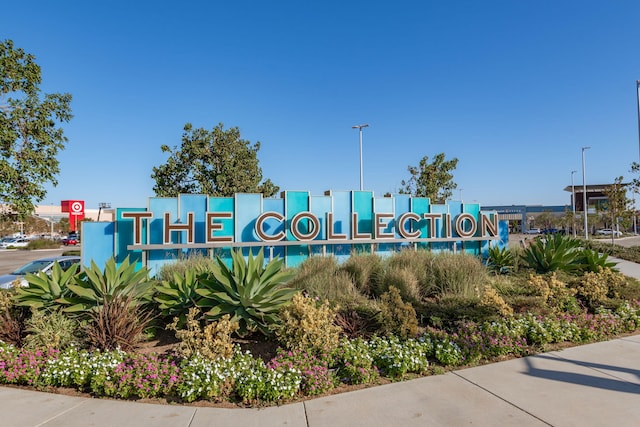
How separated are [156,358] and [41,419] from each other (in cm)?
137

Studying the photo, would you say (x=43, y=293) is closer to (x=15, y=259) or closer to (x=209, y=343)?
(x=209, y=343)

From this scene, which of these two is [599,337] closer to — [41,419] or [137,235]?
[41,419]

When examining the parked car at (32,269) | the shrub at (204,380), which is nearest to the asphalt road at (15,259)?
the parked car at (32,269)

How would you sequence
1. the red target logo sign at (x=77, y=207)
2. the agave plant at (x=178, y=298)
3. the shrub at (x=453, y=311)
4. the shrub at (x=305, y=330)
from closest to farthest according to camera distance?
the shrub at (x=305, y=330) < the agave plant at (x=178, y=298) < the shrub at (x=453, y=311) < the red target logo sign at (x=77, y=207)

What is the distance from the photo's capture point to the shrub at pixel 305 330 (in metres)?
5.17

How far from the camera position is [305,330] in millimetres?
5191

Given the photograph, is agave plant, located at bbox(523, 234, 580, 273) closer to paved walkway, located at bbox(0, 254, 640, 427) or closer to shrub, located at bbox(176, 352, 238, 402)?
paved walkway, located at bbox(0, 254, 640, 427)

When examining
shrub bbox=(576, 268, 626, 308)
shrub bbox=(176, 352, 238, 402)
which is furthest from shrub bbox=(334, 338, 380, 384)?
shrub bbox=(576, 268, 626, 308)

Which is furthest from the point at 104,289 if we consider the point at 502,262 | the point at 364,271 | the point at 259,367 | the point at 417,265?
the point at 502,262

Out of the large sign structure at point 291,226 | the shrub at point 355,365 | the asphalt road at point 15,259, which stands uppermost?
the large sign structure at point 291,226

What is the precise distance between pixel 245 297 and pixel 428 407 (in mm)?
3067

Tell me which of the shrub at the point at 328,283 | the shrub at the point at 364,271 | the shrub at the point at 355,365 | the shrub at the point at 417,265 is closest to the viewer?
the shrub at the point at 355,365

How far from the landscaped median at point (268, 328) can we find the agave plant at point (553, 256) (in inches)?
73.6

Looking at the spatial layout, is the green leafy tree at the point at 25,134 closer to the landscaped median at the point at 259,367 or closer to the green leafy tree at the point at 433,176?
the landscaped median at the point at 259,367
